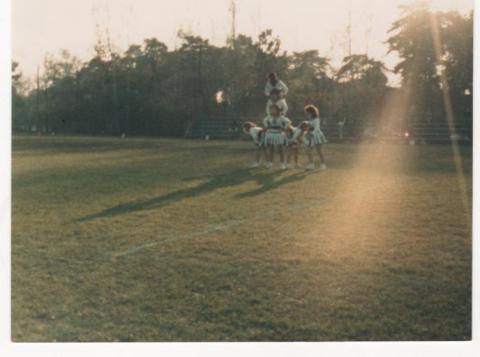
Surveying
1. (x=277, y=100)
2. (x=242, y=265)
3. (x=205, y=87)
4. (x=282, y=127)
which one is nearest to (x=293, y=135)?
(x=282, y=127)

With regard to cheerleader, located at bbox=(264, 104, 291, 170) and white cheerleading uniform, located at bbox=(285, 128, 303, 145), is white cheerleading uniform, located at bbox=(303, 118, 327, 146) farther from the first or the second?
cheerleader, located at bbox=(264, 104, 291, 170)

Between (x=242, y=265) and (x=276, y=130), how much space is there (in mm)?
8227

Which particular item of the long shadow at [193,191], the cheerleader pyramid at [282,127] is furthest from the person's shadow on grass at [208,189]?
the cheerleader pyramid at [282,127]

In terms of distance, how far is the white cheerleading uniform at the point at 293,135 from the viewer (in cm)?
Answer: 1273

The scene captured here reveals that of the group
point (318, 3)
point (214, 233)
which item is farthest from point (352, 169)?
point (214, 233)

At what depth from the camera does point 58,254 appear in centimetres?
509

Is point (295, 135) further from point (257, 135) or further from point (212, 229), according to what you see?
point (212, 229)

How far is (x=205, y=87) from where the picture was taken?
3856 centimetres

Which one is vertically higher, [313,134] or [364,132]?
[364,132]

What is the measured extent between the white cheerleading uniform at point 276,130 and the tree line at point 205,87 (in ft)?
34.9

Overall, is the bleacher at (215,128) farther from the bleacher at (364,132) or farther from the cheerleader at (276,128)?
the cheerleader at (276,128)

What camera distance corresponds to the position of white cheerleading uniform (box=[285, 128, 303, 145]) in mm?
12734

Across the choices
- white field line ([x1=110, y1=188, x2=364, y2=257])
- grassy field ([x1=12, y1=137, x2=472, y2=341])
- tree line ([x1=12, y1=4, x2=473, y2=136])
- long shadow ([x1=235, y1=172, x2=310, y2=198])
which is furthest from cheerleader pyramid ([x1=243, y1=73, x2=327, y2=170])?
tree line ([x1=12, y1=4, x2=473, y2=136])

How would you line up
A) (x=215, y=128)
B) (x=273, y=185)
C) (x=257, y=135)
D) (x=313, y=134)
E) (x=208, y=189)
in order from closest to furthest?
(x=208, y=189) → (x=273, y=185) → (x=313, y=134) → (x=257, y=135) → (x=215, y=128)
